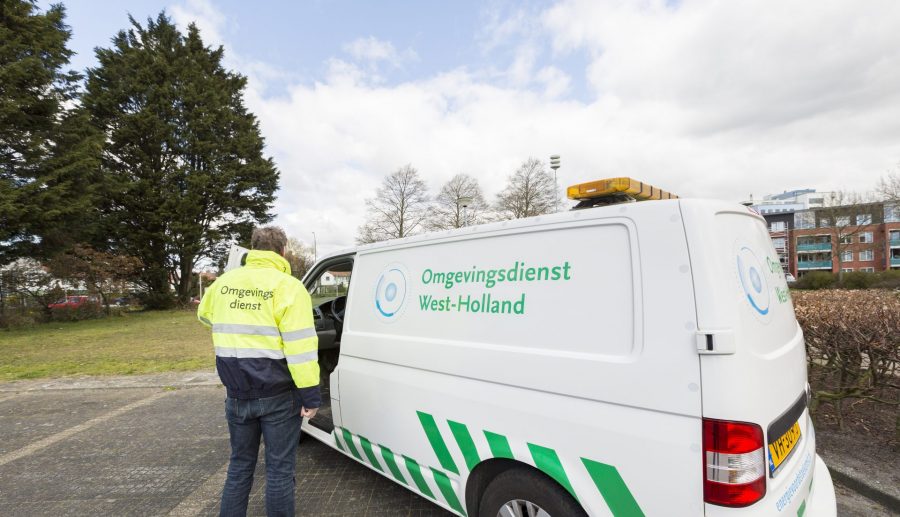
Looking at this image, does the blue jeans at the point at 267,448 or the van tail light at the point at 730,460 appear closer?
the van tail light at the point at 730,460

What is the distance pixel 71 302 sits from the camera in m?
17.2

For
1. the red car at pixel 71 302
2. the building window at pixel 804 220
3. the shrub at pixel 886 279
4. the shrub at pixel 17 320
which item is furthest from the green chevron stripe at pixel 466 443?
the building window at pixel 804 220

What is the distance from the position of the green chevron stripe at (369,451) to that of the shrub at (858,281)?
33.4m

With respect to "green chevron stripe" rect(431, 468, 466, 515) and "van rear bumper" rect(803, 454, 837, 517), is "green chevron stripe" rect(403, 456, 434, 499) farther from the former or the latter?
"van rear bumper" rect(803, 454, 837, 517)

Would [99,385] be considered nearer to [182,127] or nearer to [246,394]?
[246,394]

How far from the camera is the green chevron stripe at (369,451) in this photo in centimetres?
284

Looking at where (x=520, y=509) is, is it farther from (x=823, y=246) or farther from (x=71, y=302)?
(x=823, y=246)

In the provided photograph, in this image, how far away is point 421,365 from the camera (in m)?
2.43

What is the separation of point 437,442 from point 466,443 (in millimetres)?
248

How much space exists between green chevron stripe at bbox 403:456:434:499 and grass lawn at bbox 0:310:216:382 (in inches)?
275

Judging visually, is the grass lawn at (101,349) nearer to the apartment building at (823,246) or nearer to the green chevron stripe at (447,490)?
the green chevron stripe at (447,490)

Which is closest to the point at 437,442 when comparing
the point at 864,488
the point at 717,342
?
the point at 717,342

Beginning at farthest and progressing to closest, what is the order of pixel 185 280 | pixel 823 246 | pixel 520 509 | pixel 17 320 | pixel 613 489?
1. pixel 823 246
2. pixel 185 280
3. pixel 17 320
4. pixel 520 509
5. pixel 613 489

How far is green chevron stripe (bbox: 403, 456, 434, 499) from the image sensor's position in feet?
8.09
